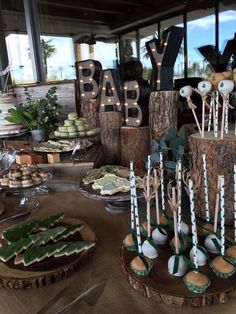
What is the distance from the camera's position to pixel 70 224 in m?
0.81

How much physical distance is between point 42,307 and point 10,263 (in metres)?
0.15

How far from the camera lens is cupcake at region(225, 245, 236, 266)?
0.57 m

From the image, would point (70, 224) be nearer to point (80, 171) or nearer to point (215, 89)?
point (80, 171)

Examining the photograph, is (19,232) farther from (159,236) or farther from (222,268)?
(222,268)

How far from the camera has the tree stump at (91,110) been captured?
1722 millimetres

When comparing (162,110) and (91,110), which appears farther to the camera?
(91,110)

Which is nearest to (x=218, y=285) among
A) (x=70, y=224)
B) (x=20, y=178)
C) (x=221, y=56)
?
(x=70, y=224)

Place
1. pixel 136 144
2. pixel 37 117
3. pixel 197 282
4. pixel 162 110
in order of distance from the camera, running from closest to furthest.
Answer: pixel 197 282 → pixel 162 110 → pixel 136 144 → pixel 37 117

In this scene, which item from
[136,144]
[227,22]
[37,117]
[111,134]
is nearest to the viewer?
[136,144]

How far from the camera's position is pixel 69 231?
0.74 meters

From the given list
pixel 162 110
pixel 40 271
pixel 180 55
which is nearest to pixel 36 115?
pixel 162 110

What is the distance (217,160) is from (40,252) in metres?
0.57

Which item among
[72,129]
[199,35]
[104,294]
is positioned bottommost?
[104,294]

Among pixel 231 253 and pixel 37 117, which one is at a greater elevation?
pixel 37 117
